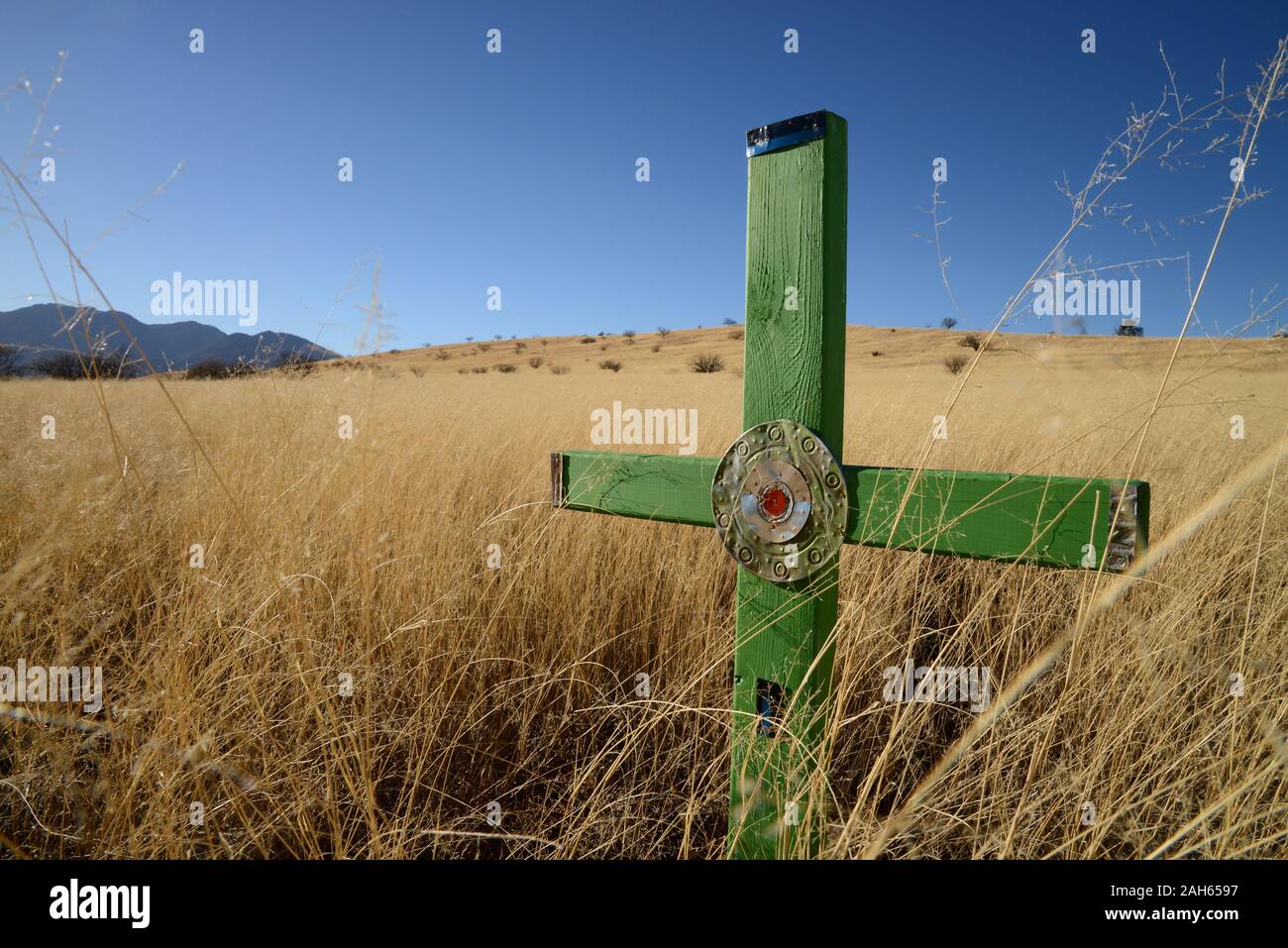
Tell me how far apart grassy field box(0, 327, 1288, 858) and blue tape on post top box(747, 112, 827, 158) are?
566 millimetres

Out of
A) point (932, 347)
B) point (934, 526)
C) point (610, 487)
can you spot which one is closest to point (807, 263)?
point (934, 526)

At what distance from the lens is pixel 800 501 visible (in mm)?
997

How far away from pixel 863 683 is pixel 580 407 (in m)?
4.70

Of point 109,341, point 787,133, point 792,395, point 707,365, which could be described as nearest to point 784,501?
point 792,395

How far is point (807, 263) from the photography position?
101cm

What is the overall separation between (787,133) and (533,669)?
1517mm

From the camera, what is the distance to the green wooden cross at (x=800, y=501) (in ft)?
3.10

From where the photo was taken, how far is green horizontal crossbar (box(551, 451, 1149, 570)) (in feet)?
2.71

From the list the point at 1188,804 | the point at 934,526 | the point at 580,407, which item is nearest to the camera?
the point at 934,526

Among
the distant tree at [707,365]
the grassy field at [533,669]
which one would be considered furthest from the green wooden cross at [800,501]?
the distant tree at [707,365]

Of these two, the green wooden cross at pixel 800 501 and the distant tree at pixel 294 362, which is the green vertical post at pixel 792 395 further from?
the distant tree at pixel 294 362

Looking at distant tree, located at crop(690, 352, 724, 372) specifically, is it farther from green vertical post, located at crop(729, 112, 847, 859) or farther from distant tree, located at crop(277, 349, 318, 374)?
green vertical post, located at crop(729, 112, 847, 859)

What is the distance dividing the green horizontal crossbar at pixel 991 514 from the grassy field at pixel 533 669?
0.42 ft
